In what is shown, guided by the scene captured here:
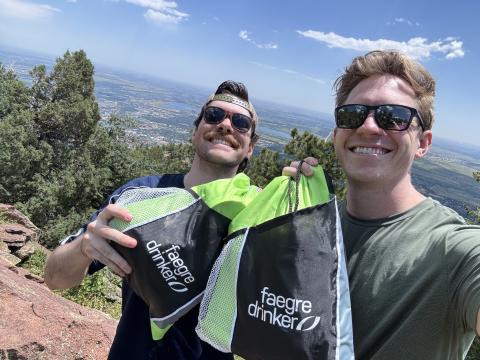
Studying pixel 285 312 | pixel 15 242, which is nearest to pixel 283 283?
pixel 285 312

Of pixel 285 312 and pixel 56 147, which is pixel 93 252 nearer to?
pixel 285 312

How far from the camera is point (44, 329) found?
3.60 meters

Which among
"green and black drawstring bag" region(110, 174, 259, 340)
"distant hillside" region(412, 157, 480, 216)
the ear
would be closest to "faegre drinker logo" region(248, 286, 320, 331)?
"green and black drawstring bag" region(110, 174, 259, 340)

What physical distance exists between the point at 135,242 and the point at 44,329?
9.31 feet

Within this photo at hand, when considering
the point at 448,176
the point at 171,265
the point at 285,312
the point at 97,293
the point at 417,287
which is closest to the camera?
the point at 285,312

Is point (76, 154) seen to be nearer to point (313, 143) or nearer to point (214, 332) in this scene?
point (313, 143)

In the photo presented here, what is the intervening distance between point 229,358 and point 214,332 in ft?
2.51

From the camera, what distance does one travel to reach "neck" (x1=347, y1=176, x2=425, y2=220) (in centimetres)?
161

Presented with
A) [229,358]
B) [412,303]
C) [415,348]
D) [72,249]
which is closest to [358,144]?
[412,303]

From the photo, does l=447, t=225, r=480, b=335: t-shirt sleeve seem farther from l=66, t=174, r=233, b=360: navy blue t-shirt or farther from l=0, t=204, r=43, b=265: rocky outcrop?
l=0, t=204, r=43, b=265: rocky outcrop

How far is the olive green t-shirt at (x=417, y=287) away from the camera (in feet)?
4.32

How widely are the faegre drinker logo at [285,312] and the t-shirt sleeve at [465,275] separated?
0.52 meters

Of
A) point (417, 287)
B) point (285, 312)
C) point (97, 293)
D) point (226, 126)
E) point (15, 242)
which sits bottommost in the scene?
point (97, 293)

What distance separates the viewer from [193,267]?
4.81 ft
